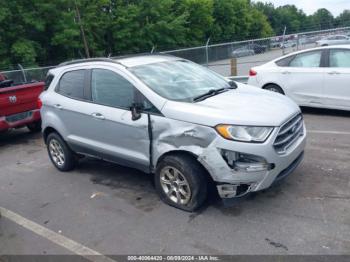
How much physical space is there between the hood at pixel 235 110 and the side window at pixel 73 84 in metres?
1.70

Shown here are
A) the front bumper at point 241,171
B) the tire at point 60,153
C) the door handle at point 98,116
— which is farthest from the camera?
the tire at point 60,153

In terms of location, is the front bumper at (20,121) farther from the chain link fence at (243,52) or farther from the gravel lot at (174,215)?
the chain link fence at (243,52)

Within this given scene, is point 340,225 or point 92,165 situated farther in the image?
point 92,165

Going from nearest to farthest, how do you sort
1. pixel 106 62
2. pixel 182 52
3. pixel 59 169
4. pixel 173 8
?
1. pixel 106 62
2. pixel 59 169
3. pixel 182 52
4. pixel 173 8

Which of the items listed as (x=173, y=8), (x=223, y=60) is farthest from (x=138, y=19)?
(x=223, y=60)

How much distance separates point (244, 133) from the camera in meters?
3.72

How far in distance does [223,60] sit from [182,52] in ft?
6.67

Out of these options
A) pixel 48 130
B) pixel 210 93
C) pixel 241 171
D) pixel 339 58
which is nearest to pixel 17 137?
pixel 48 130

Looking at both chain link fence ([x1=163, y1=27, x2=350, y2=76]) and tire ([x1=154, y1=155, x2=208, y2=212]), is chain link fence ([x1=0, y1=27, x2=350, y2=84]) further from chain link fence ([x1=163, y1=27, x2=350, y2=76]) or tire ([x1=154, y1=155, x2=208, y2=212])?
tire ([x1=154, y1=155, x2=208, y2=212])

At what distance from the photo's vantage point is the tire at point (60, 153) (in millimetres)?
5730

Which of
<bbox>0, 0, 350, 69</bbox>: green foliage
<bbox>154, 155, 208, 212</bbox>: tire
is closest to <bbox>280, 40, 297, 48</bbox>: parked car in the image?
<bbox>0, 0, 350, 69</bbox>: green foliage

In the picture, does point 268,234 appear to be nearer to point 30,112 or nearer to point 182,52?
point 30,112

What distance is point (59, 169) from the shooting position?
6.00m

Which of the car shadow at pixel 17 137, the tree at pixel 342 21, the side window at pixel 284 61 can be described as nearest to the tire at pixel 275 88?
the side window at pixel 284 61
